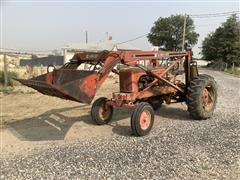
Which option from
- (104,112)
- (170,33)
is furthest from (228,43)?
(104,112)

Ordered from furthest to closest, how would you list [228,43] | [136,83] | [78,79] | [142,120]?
[228,43] → [136,83] → [142,120] → [78,79]

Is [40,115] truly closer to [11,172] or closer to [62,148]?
[62,148]

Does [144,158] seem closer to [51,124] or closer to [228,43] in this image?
[51,124]

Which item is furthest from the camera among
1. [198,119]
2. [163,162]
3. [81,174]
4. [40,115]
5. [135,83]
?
[40,115]

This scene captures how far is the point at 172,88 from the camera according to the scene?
1074 centimetres

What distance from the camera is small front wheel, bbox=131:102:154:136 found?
870cm

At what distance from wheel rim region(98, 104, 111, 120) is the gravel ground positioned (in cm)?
140

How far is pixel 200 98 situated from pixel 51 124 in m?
4.03

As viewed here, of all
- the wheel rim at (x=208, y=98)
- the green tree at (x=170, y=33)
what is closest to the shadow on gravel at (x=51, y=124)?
the wheel rim at (x=208, y=98)

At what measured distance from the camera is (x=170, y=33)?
3580 inches

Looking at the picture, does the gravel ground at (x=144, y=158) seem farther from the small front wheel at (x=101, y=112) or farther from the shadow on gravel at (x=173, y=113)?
the shadow on gravel at (x=173, y=113)

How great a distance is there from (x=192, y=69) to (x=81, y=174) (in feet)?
19.4

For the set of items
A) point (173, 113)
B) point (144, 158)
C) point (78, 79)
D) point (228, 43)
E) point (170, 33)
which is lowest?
point (144, 158)

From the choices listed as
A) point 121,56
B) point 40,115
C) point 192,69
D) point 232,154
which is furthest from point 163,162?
point 40,115
